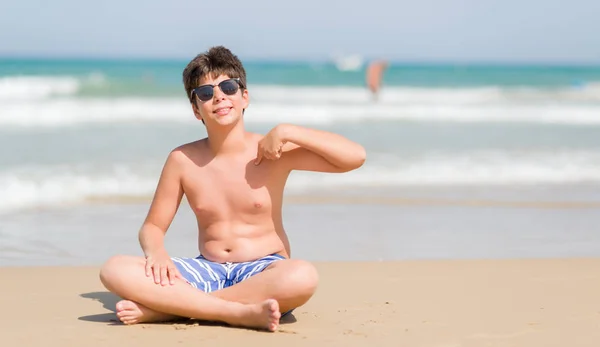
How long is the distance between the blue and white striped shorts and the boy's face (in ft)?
2.12

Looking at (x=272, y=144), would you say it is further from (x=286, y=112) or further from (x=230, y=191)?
(x=286, y=112)

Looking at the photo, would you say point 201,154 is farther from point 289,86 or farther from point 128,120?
point 289,86

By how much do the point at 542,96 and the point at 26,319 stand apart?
24311 mm

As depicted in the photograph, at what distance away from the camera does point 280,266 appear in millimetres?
3660

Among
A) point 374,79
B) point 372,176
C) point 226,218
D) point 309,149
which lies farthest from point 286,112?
point 309,149

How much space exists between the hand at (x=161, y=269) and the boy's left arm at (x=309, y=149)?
2.05ft

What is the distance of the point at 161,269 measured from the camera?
3689 millimetres

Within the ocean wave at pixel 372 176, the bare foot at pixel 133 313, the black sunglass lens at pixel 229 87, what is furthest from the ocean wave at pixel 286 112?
the bare foot at pixel 133 313

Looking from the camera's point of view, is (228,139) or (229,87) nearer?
(229,87)

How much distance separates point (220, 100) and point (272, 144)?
34 centimetres

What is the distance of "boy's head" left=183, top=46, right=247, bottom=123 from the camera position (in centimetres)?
387

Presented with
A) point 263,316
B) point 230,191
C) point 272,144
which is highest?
point 272,144

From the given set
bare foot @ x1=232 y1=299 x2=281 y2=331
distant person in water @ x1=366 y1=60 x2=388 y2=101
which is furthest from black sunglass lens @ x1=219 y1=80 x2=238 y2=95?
distant person in water @ x1=366 y1=60 x2=388 y2=101

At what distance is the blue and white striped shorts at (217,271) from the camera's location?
12.6 ft
